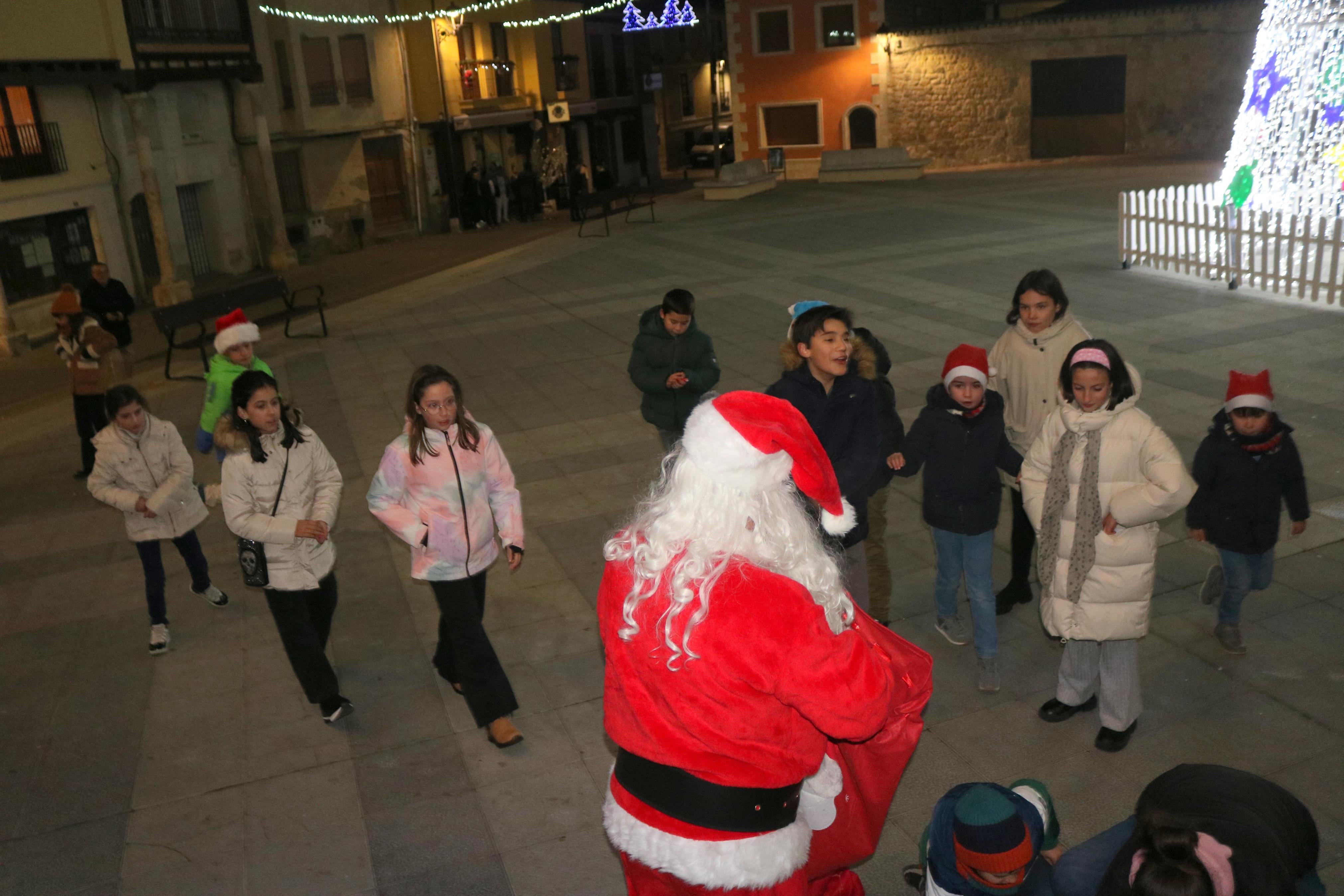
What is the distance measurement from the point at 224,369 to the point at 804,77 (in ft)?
107

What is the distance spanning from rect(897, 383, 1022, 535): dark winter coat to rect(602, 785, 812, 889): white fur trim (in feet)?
8.48

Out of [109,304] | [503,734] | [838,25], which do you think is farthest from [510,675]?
[838,25]

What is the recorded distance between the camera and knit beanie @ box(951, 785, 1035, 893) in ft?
9.59

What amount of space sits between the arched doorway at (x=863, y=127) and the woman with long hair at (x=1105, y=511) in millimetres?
32787

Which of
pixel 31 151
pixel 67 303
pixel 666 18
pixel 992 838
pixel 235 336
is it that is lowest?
pixel 992 838

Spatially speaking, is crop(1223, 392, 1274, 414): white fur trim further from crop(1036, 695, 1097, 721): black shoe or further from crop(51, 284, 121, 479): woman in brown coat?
crop(51, 284, 121, 479): woman in brown coat

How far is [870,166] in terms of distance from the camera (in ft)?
96.9

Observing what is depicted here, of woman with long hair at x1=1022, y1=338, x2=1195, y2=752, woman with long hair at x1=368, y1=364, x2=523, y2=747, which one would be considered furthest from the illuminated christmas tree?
woman with long hair at x1=368, y1=364, x2=523, y2=747

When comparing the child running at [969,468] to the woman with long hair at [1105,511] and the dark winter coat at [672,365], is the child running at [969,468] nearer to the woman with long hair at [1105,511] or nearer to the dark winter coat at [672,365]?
the woman with long hair at [1105,511]

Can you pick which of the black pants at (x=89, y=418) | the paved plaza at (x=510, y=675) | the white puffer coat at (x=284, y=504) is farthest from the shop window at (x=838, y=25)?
the white puffer coat at (x=284, y=504)

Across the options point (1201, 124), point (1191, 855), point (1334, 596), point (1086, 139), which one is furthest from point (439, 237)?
point (1191, 855)

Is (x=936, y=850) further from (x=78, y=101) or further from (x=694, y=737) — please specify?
(x=78, y=101)

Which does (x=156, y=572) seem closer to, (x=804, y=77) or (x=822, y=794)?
(x=822, y=794)

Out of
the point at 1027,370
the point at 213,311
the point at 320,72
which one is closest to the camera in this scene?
the point at 1027,370
